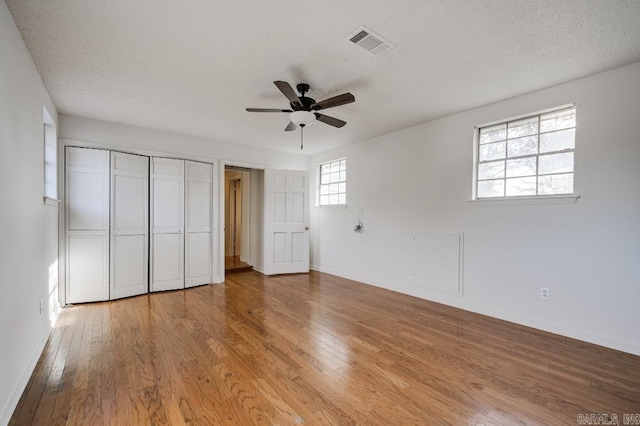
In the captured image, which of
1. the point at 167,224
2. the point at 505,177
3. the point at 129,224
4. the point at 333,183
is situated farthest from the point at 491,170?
the point at 129,224

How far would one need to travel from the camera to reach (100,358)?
2.39 meters

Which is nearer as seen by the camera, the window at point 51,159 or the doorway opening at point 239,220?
the window at point 51,159

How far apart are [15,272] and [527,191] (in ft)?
15.8

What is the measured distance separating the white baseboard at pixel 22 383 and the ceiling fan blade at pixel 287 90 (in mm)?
2865

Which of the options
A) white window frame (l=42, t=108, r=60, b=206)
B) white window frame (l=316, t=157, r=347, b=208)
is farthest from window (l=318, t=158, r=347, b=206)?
white window frame (l=42, t=108, r=60, b=206)

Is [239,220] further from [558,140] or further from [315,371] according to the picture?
Result: [558,140]

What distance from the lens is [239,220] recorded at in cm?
751

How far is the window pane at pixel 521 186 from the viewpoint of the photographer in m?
3.25

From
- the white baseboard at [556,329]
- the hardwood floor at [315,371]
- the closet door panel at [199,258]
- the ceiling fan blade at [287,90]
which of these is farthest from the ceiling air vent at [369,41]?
the closet door panel at [199,258]

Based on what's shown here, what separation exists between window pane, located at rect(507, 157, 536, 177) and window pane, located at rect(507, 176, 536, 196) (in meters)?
0.06

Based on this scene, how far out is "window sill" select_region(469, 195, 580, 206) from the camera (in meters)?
2.92

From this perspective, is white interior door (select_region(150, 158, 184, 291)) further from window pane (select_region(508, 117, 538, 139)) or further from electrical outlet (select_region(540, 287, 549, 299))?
electrical outlet (select_region(540, 287, 549, 299))

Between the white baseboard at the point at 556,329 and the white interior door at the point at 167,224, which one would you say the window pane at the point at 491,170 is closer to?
the white baseboard at the point at 556,329

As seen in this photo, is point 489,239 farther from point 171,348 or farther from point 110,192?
point 110,192
